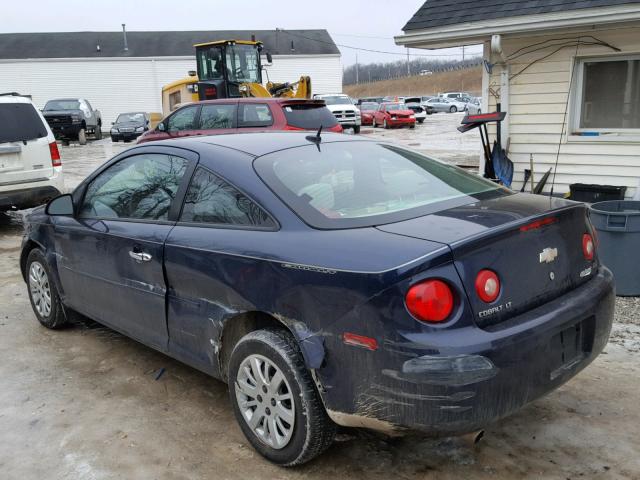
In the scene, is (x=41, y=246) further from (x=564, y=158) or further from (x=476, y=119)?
(x=564, y=158)

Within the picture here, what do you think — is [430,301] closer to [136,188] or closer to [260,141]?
[260,141]

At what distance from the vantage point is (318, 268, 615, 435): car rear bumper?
2.28 m

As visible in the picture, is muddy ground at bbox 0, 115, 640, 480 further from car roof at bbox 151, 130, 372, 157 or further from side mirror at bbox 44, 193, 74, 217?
car roof at bbox 151, 130, 372, 157

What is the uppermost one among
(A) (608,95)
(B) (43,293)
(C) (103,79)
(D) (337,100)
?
(C) (103,79)

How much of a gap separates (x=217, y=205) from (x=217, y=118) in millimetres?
8432

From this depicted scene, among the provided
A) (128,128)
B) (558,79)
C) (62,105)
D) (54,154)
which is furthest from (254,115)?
(62,105)

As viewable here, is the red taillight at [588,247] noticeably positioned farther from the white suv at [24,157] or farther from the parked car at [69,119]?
the parked car at [69,119]

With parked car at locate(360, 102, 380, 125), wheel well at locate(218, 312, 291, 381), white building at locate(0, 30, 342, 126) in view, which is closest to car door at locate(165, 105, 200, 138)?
wheel well at locate(218, 312, 291, 381)

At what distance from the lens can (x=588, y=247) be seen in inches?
118

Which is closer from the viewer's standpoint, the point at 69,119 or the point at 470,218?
the point at 470,218

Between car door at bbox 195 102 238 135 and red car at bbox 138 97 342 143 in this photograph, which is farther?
car door at bbox 195 102 238 135

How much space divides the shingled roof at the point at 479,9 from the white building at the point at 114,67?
32.1 metres

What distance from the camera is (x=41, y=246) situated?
4.59 m

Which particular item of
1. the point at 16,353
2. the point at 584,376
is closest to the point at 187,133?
the point at 16,353
